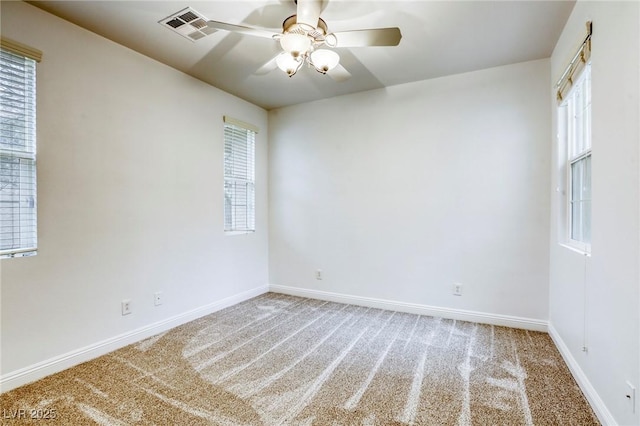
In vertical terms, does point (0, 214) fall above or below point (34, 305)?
above

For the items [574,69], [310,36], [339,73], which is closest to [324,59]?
[310,36]

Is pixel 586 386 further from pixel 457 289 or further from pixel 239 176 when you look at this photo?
pixel 239 176

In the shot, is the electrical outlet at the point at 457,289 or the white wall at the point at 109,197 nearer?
the white wall at the point at 109,197

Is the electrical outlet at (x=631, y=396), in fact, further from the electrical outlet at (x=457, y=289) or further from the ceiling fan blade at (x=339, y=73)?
the ceiling fan blade at (x=339, y=73)

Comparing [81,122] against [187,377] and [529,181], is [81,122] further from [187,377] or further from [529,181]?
[529,181]

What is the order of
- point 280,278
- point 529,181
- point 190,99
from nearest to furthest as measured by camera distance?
1. point 529,181
2. point 190,99
3. point 280,278

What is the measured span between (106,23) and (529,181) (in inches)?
154

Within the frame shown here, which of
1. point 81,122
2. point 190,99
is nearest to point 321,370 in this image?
point 81,122

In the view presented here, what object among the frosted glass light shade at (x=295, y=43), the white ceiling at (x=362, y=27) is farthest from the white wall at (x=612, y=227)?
the frosted glass light shade at (x=295, y=43)

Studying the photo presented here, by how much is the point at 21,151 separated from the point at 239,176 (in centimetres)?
214

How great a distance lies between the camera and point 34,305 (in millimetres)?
2176

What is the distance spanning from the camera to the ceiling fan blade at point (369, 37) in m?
1.88

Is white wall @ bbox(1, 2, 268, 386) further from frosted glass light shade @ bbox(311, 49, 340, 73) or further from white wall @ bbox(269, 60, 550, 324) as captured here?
frosted glass light shade @ bbox(311, 49, 340, 73)

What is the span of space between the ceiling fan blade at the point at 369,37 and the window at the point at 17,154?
2.17 metres
